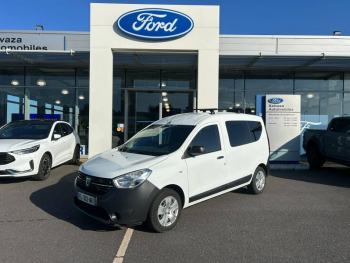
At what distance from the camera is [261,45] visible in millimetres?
10250

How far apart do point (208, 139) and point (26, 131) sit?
19.4 ft

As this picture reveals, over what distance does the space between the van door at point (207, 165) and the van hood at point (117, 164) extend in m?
0.60

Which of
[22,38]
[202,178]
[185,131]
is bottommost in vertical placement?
[202,178]

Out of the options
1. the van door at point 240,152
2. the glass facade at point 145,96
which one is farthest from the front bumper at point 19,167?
the glass facade at point 145,96

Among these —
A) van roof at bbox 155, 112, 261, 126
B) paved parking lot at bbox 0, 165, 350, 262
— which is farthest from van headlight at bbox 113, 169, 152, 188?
van roof at bbox 155, 112, 261, 126

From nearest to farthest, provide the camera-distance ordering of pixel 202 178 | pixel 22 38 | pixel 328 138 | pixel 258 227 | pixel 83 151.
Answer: pixel 258 227
pixel 202 178
pixel 328 138
pixel 22 38
pixel 83 151

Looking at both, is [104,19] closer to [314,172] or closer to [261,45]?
[261,45]

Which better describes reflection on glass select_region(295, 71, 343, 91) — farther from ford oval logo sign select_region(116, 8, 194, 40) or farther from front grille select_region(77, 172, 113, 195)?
front grille select_region(77, 172, 113, 195)

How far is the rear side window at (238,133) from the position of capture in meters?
5.45

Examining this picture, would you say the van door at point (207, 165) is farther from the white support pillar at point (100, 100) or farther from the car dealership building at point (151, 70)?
the white support pillar at point (100, 100)

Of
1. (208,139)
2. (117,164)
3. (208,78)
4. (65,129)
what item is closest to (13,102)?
(65,129)

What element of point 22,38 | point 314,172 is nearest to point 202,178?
point 314,172

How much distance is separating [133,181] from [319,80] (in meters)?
12.3

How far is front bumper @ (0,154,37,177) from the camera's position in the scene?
651 centimetres
